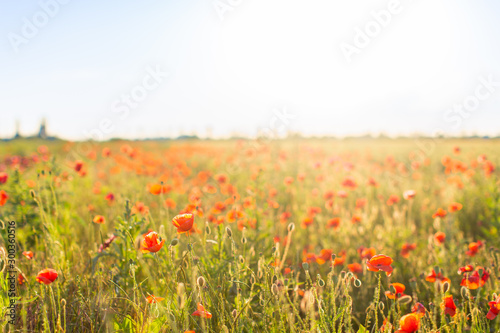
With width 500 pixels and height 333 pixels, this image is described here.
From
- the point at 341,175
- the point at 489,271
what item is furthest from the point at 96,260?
the point at 341,175

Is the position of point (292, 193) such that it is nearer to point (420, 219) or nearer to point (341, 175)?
point (341, 175)

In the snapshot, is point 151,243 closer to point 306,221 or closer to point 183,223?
point 183,223

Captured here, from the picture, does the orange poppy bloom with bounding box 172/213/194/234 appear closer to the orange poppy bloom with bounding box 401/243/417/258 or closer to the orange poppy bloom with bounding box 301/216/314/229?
the orange poppy bloom with bounding box 301/216/314/229

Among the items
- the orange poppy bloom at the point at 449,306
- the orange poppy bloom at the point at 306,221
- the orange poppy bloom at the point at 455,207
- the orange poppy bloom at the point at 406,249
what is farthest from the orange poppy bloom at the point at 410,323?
the orange poppy bloom at the point at 455,207

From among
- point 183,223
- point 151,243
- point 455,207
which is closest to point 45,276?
point 151,243

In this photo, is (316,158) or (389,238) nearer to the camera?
(389,238)

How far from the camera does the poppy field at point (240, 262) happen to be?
140 centimetres

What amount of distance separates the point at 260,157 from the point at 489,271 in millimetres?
5289

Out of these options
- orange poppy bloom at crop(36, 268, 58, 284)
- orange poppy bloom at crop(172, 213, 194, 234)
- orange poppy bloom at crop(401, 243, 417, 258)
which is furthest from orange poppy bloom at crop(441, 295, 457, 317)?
orange poppy bloom at crop(36, 268, 58, 284)

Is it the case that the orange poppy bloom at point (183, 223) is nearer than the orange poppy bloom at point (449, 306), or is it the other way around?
the orange poppy bloom at point (183, 223)

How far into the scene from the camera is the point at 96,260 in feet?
5.85

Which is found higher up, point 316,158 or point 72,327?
point 316,158

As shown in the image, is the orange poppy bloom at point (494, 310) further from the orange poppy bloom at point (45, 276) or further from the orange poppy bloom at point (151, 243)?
the orange poppy bloom at point (45, 276)

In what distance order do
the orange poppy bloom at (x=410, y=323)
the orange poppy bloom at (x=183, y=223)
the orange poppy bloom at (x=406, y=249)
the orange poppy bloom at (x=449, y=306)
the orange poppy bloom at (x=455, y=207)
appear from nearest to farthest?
the orange poppy bloom at (x=410, y=323) → the orange poppy bloom at (x=183, y=223) → the orange poppy bloom at (x=449, y=306) → the orange poppy bloom at (x=406, y=249) → the orange poppy bloom at (x=455, y=207)
